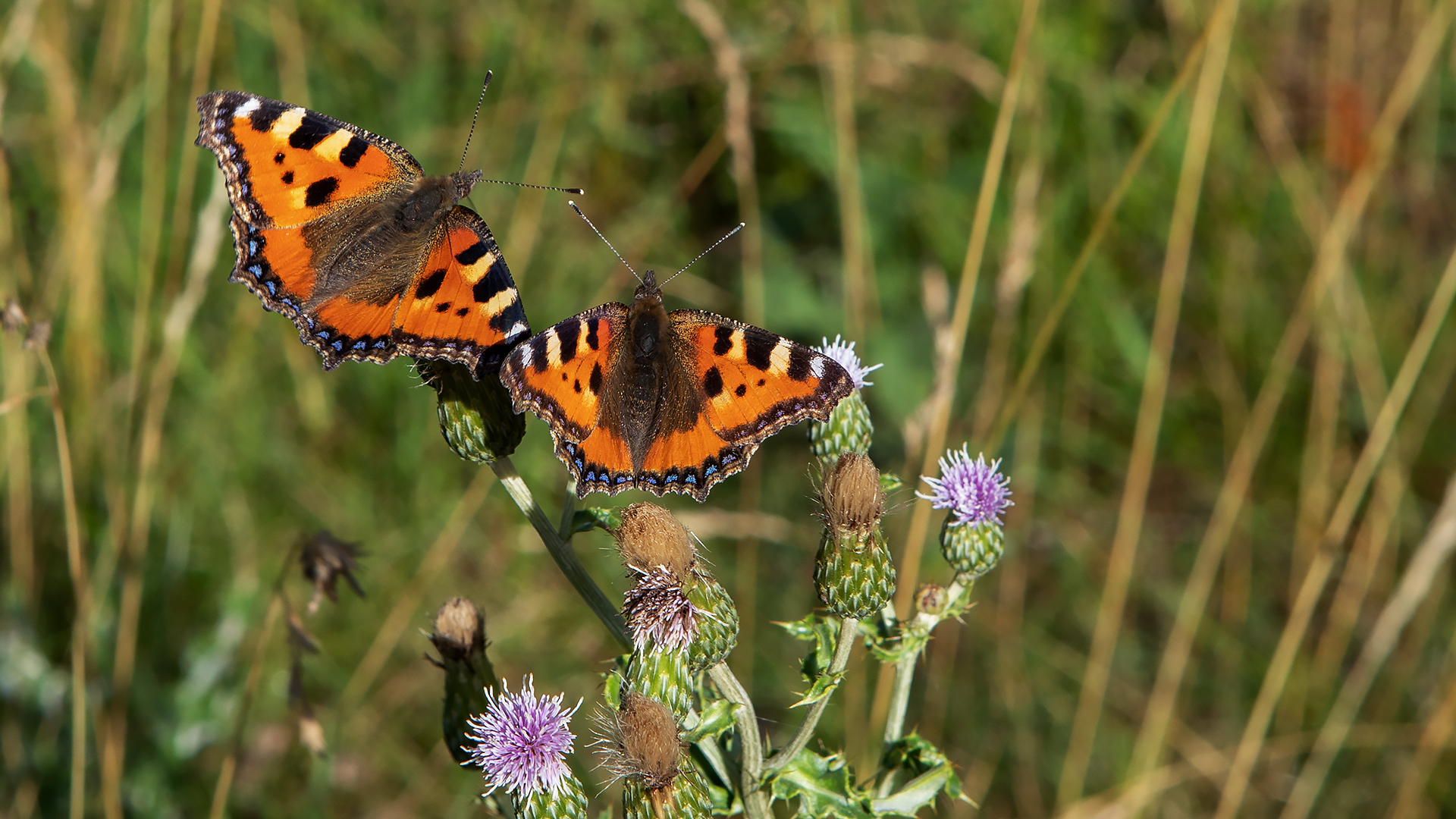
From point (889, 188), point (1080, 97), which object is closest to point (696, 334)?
point (889, 188)

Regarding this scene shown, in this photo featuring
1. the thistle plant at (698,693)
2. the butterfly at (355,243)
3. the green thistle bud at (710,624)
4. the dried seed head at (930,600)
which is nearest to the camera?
the thistle plant at (698,693)

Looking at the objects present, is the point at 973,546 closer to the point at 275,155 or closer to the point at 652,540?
the point at 652,540

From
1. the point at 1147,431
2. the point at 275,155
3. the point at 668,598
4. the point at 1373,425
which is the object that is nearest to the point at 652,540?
the point at 668,598

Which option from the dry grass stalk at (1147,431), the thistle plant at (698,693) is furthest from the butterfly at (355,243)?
the dry grass stalk at (1147,431)

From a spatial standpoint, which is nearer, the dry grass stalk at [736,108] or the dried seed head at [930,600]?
the dried seed head at [930,600]

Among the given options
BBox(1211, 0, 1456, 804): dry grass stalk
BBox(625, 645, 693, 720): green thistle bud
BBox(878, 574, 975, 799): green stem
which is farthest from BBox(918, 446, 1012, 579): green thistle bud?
BBox(1211, 0, 1456, 804): dry grass stalk

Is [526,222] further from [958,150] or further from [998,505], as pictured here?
[998,505]

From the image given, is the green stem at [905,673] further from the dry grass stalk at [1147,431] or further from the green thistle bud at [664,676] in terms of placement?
the dry grass stalk at [1147,431]
